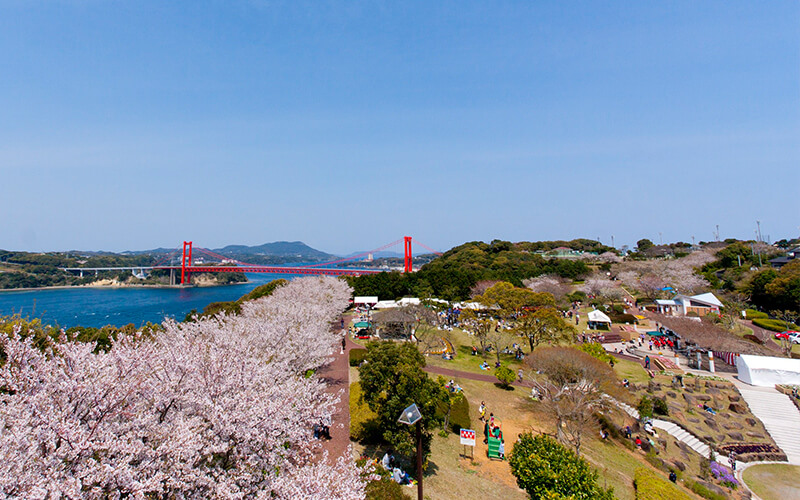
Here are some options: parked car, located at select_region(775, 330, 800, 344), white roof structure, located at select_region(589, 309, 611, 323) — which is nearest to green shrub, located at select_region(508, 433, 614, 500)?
white roof structure, located at select_region(589, 309, 611, 323)

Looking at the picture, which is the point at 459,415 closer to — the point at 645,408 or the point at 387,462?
Result: the point at 387,462

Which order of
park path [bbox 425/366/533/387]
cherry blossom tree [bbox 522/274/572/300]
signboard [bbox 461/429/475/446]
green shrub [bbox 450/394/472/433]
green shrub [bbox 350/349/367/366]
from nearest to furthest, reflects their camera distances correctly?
signboard [bbox 461/429/475/446]
green shrub [bbox 450/394/472/433]
park path [bbox 425/366/533/387]
green shrub [bbox 350/349/367/366]
cherry blossom tree [bbox 522/274/572/300]

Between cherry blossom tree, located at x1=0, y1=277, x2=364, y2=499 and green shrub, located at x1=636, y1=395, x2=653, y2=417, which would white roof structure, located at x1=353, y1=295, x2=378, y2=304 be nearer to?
green shrub, located at x1=636, y1=395, x2=653, y2=417

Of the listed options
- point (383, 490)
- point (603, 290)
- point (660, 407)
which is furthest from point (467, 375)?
point (603, 290)

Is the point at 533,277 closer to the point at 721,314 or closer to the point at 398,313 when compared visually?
the point at 721,314

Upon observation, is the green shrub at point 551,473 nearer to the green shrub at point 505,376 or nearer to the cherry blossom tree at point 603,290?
the green shrub at point 505,376

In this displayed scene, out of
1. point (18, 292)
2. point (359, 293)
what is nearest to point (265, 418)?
point (359, 293)

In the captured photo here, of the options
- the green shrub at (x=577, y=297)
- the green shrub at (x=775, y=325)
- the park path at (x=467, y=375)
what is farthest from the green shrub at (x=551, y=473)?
the green shrub at (x=577, y=297)
